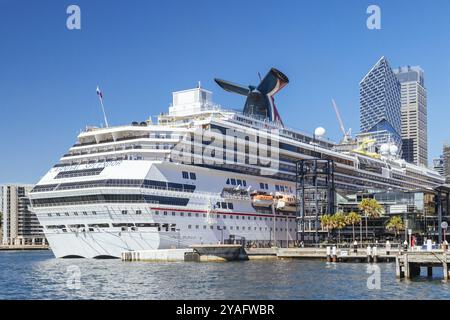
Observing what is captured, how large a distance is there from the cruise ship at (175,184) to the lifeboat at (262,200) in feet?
0.57

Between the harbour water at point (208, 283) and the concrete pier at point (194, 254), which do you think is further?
the concrete pier at point (194, 254)

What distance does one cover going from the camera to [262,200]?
82.0m

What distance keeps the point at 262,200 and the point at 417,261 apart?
36.5 metres

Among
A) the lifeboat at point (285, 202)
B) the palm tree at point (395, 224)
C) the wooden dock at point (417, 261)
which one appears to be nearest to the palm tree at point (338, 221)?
the palm tree at point (395, 224)

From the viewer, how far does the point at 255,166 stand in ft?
272

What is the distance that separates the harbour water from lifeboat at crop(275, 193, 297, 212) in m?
28.0

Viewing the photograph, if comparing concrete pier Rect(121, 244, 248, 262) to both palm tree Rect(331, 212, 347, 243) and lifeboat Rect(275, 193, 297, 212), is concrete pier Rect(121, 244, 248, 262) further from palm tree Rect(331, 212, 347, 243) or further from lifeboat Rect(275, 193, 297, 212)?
lifeboat Rect(275, 193, 297, 212)

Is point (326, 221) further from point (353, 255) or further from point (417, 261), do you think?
point (417, 261)

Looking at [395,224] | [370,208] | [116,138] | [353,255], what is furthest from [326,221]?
[116,138]

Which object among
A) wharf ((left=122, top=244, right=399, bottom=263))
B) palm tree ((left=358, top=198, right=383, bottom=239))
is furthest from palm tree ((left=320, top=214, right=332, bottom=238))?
wharf ((left=122, top=244, right=399, bottom=263))

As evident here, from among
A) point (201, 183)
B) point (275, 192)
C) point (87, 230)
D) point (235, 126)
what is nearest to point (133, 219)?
point (87, 230)

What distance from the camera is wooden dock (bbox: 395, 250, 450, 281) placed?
149 ft

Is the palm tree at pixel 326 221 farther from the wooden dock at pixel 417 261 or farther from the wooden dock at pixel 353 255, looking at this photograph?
the wooden dock at pixel 417 261

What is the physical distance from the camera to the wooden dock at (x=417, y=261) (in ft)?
149
